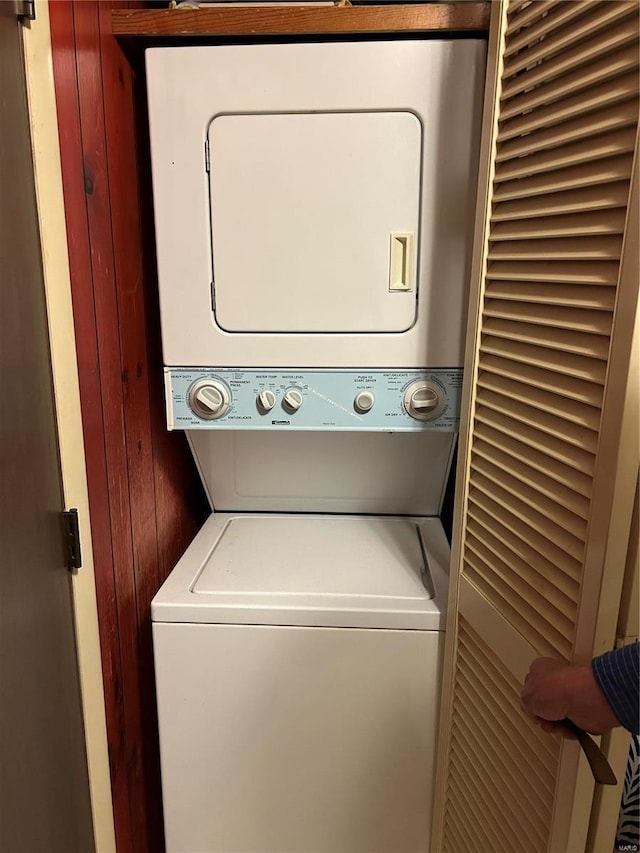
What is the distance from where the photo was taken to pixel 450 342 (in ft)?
4.21

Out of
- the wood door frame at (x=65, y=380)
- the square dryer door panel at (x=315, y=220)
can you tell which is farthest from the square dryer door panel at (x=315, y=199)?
the wood door frame at (x=65, y=380)

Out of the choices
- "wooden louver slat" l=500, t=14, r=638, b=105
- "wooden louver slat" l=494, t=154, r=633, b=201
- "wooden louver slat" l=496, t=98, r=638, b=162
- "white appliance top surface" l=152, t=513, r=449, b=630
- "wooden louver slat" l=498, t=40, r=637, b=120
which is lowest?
"white appliance top surface" l=152, t=513, r=449, b=630

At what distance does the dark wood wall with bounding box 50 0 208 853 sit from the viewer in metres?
1.09

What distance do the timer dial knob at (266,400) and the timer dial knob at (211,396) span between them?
0.21 feet

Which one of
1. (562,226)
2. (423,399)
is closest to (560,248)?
(562,226)

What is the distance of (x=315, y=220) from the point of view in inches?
49.0

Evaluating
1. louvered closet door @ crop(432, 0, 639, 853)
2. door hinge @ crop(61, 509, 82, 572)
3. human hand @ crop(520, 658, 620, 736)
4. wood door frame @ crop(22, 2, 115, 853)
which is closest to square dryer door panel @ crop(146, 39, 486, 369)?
louvered closet door @ crop(432, 0, 639, 853)

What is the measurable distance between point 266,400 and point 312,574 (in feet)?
1.25

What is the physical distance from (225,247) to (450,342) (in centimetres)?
49

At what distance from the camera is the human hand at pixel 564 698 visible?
2.52 feet

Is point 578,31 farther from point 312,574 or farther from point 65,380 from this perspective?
point 312,574

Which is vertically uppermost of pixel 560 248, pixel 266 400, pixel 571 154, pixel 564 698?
pixel 571 154

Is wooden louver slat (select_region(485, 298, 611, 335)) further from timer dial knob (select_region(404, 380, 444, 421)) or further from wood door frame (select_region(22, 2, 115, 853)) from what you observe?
wood door frame (select_region(22, 2, 115, 853))

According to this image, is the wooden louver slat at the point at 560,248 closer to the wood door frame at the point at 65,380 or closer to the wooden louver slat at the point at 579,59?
the wooden louver slat at the point at 579,59
